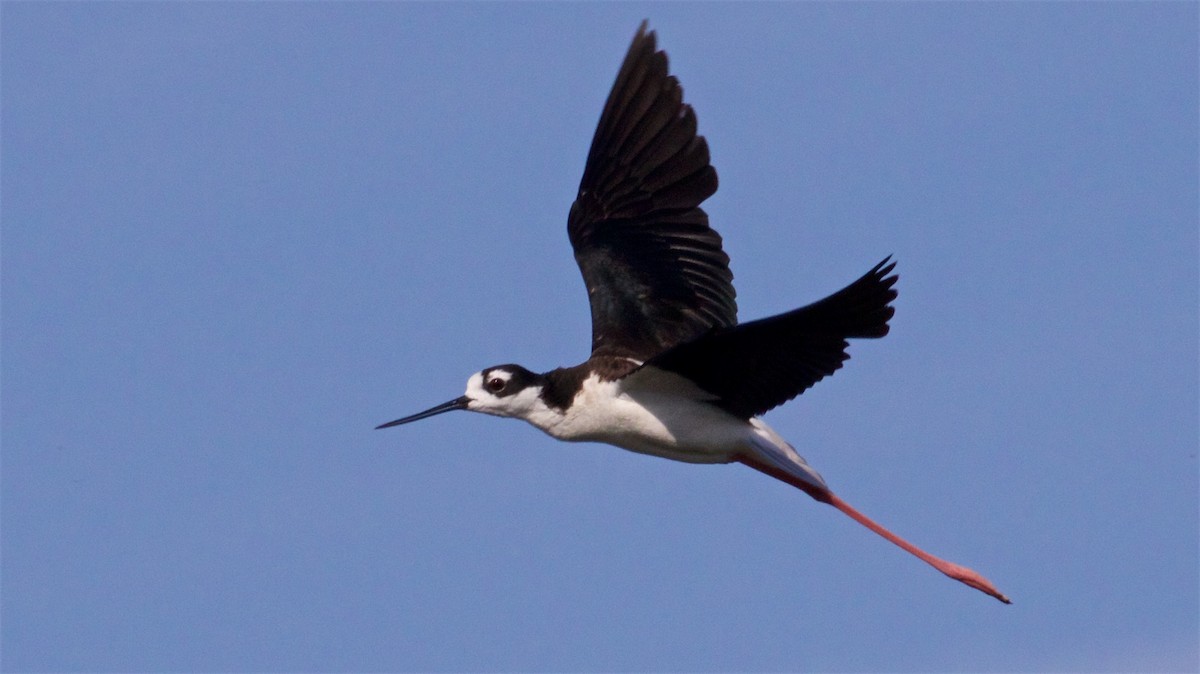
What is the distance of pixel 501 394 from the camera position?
37.6 ft

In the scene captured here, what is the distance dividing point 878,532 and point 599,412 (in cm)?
231

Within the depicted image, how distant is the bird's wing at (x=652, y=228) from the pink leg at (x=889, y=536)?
3.67ft

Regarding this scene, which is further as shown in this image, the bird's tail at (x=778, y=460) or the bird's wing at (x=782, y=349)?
the bird's tail at (x=778, y=460)

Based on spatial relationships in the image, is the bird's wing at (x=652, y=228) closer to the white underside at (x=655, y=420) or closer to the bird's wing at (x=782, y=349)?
the white underside at (x=655, y=420)

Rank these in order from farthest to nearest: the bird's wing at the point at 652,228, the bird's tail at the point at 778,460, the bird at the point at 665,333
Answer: the bird's wing at the point at 652,228
the bird's tail at the point at 778,460
the bird at the point at 665,333

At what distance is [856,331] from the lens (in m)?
9.98

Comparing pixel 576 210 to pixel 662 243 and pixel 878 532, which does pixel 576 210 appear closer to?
pixel 662 243

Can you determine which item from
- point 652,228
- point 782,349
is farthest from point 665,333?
point 782,349

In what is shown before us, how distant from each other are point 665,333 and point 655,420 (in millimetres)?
1154

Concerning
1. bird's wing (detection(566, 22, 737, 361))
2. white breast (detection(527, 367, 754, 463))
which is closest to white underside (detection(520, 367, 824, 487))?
white breast (detection(527, 367, 754, 463))

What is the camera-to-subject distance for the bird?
10484 millimetres

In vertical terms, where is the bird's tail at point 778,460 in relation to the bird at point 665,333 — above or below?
below

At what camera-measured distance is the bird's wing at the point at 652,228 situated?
12164 mm

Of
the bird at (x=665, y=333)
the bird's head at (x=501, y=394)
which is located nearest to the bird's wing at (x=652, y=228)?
the bird at (x=665, y=333)
